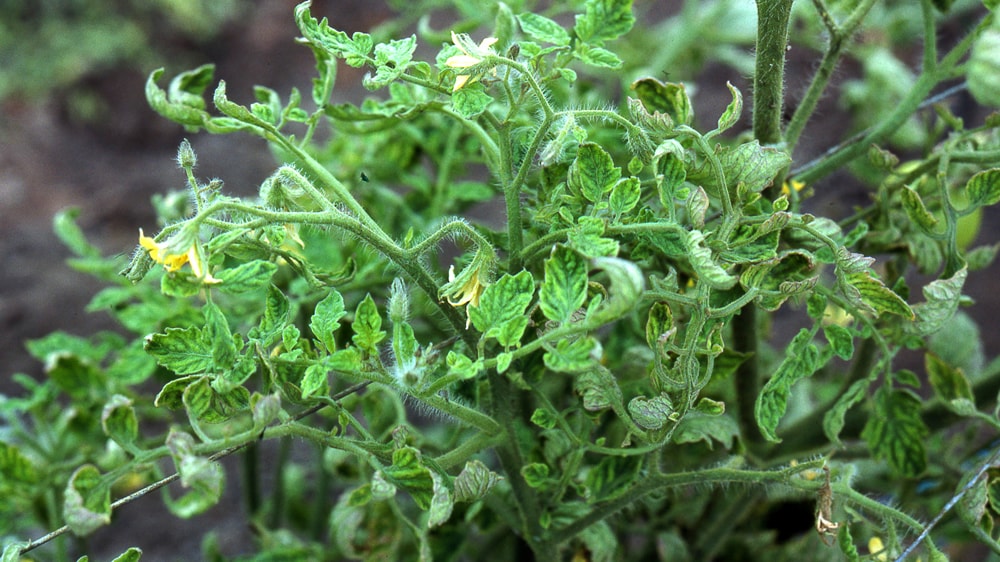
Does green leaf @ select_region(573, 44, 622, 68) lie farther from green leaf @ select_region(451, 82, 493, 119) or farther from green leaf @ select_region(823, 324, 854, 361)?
green leaf @ select_region(823, 324, 854, 361)

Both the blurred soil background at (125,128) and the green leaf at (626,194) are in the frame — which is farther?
the blurred soil background at (125,128)

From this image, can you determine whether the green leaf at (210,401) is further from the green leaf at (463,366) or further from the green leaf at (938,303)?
the green leaf at (938,303)

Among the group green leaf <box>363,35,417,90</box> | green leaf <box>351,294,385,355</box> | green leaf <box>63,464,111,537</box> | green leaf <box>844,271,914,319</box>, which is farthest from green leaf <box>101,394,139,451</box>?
green leaf <box>844,271,914,319</box>

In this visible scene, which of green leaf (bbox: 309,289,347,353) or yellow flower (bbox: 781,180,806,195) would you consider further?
yellow flower (bbox: 781,180,806,195)

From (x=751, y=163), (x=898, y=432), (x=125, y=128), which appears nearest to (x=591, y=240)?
(x=751, y=163)

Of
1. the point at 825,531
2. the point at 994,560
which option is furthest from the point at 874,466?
the point at 825,531

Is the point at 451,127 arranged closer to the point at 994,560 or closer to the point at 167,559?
the point at 994,560

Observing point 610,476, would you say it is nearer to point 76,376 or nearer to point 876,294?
point 876,294

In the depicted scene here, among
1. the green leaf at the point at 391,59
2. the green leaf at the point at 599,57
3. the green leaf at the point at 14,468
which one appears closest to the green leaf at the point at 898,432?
the green leaf at the point at 599,57
